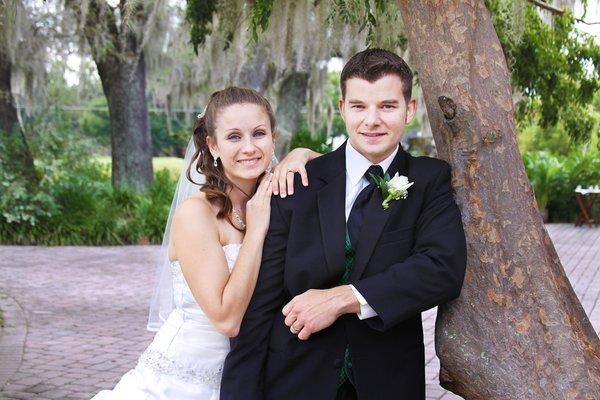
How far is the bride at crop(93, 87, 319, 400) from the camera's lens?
281cm

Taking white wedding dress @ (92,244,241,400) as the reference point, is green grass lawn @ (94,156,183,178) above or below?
below

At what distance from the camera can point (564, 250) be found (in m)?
13.9

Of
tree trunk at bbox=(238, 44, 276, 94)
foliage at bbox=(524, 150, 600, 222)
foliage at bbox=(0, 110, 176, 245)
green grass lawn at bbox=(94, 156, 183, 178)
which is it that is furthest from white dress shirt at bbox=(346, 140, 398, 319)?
foliage at bbox=(524, 150, 600, 222)

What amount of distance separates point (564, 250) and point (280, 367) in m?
12.0

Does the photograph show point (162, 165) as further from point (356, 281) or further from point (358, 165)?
point (356, 281)

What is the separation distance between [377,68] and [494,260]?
80 centimetres

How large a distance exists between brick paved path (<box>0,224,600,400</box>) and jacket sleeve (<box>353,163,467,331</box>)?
3088 millimetres

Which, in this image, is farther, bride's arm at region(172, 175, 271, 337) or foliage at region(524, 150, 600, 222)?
foliage at region(524, 150, 600, 222)

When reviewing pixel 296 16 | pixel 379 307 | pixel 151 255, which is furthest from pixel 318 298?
pixel 151 255

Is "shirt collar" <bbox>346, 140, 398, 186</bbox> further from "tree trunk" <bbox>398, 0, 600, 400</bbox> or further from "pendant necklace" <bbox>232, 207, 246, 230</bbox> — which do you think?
"pendant necklace" <bbox>232, 207, 246, 230</bbox>

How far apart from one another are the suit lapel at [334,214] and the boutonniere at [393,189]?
14 centimetres

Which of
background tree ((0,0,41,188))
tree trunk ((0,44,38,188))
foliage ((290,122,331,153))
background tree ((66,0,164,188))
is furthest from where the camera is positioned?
background tree ((66,0,164,188))

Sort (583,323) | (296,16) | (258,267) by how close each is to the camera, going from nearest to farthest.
A: (258,267)
(583,323)
(296,16)

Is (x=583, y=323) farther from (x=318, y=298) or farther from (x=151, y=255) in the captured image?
(x=151, y=255)
